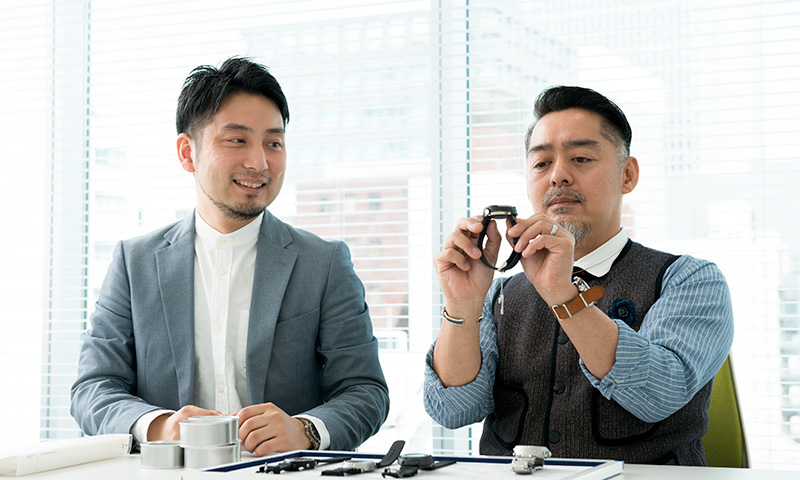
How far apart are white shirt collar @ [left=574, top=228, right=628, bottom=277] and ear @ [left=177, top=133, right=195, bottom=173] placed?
1.08 m

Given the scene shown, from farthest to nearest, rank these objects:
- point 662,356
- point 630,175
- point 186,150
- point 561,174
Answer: point 186,150, point 630,175, point 561,174, point 662,356

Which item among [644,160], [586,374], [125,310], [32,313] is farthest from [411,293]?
[32,313]

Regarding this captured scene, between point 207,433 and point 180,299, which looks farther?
point 180,299

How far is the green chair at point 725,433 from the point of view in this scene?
1.70 metres

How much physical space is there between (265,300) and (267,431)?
564 mm

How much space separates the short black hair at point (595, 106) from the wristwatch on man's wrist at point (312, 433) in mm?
902

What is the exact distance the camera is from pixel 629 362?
1458 millimetres

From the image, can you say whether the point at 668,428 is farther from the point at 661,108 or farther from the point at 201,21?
the point at 201,21

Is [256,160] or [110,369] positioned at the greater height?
[256,160]

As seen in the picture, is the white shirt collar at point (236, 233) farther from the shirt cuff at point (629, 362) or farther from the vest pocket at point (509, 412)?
the shirt cuff at point (629, 362)

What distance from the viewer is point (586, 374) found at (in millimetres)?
1522

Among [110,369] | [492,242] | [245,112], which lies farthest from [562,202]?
[110,369]

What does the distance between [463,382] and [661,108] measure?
137 centimetres

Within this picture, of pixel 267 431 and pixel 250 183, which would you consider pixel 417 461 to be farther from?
pixel 250 183
